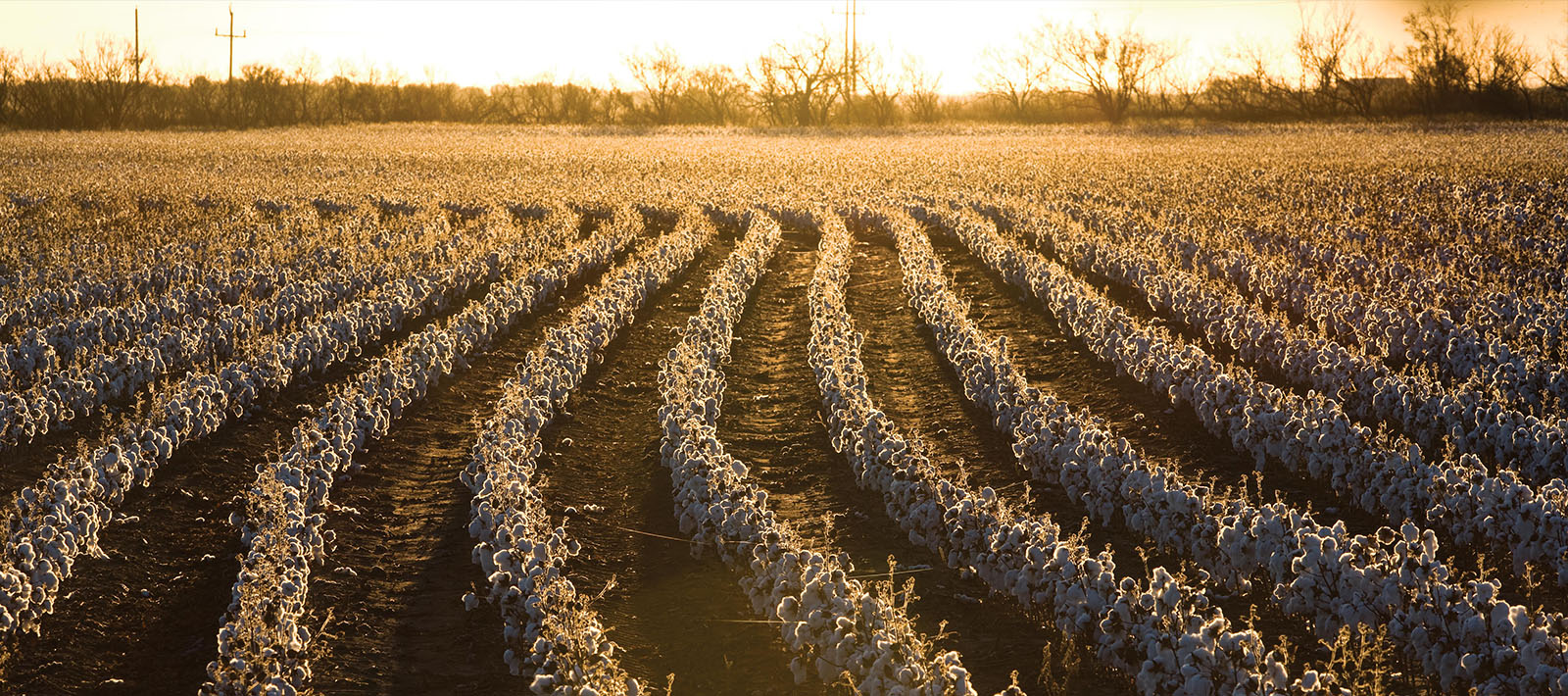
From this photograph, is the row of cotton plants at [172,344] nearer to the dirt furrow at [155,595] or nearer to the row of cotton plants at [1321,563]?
the dirt furrow at [155,595]

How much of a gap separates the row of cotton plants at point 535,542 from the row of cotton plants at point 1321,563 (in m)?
3.44

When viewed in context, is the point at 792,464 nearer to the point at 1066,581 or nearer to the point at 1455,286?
the point at 1066,581

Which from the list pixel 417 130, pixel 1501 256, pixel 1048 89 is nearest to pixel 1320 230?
pixel 1501 256

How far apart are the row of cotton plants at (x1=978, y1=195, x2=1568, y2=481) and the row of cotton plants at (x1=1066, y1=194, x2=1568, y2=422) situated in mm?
218

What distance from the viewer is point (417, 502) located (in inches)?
383

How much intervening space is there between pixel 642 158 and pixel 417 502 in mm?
40640

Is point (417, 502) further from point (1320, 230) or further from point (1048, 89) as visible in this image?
point (1048, 89)

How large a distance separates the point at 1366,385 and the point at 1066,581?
17.9 ft

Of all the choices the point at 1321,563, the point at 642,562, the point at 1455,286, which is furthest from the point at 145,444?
the point at 1455,286

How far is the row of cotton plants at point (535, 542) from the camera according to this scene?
634 centimetres

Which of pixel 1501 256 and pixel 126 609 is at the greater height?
pixel 1501 256

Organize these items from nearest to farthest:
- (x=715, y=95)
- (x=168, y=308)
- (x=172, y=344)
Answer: (x=172, y=344) < (x=168, y=308) < (x=715, y=95)

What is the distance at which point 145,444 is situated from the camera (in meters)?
9.97

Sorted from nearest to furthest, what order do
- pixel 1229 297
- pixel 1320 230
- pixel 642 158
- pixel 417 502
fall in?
pixel 417 502 → pixel 1229 297 → pixel 1320 230 → pixel 642 158
